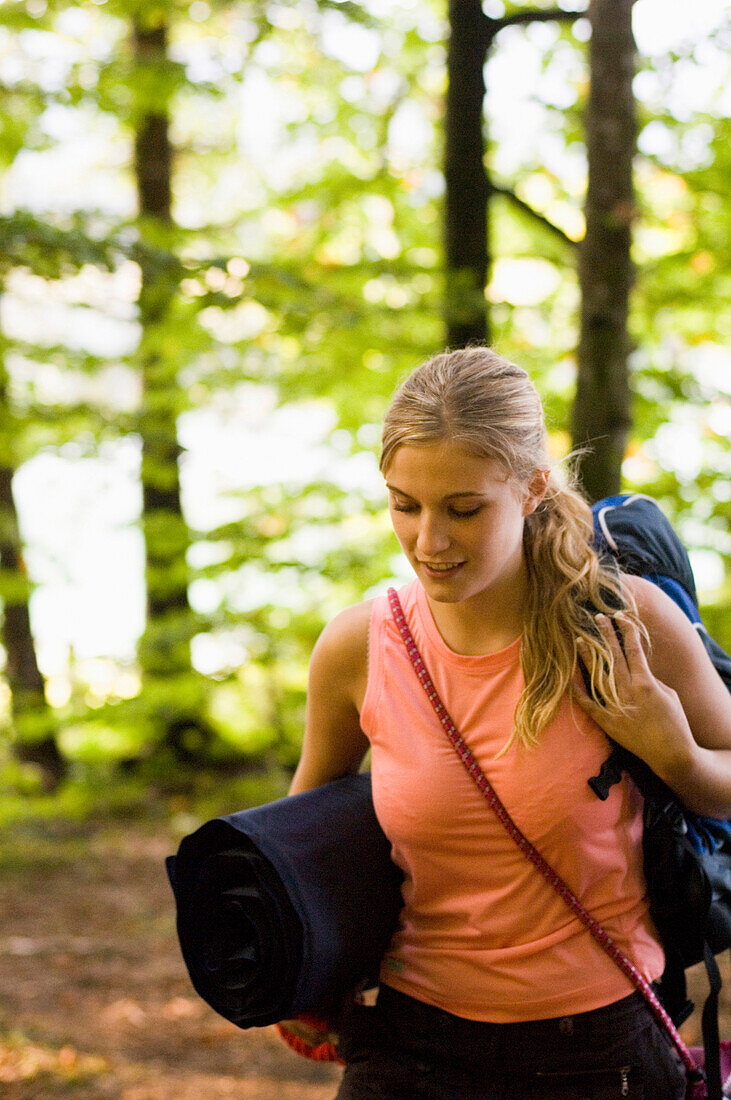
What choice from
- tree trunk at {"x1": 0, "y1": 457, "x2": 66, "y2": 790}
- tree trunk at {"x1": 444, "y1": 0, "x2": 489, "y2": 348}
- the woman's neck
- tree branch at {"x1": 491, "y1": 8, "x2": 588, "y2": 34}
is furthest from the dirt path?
tree branch at {"x1": 491, "y1": 8, "x2": 588, "y2": 34}

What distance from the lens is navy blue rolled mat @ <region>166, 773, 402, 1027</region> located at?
1782mm

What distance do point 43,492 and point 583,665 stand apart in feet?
27.8

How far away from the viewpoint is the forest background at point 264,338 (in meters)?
4.87

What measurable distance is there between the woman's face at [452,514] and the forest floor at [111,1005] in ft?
9.95

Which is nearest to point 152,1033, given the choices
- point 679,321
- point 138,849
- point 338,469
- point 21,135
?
point 138,849

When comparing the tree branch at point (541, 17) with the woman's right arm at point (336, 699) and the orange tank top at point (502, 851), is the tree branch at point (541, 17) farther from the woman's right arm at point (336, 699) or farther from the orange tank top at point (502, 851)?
the orange tank top at point (502, 851)

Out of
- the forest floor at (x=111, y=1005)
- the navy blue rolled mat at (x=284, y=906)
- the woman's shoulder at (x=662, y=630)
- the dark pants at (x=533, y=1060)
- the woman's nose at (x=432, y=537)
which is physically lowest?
the forest floor at (x=111, y=1005)

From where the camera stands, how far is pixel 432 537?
5.67ft

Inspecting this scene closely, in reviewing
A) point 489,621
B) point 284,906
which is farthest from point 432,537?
point 284,906

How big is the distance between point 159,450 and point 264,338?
1532mm

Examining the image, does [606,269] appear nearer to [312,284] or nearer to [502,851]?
[312,284]

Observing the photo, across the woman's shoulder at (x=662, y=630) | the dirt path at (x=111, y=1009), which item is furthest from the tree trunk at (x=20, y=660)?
the woman's shoulder at (x=662, y=630)

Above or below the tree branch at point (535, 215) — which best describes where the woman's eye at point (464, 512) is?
below

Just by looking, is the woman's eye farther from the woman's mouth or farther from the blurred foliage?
the blurred foliage
